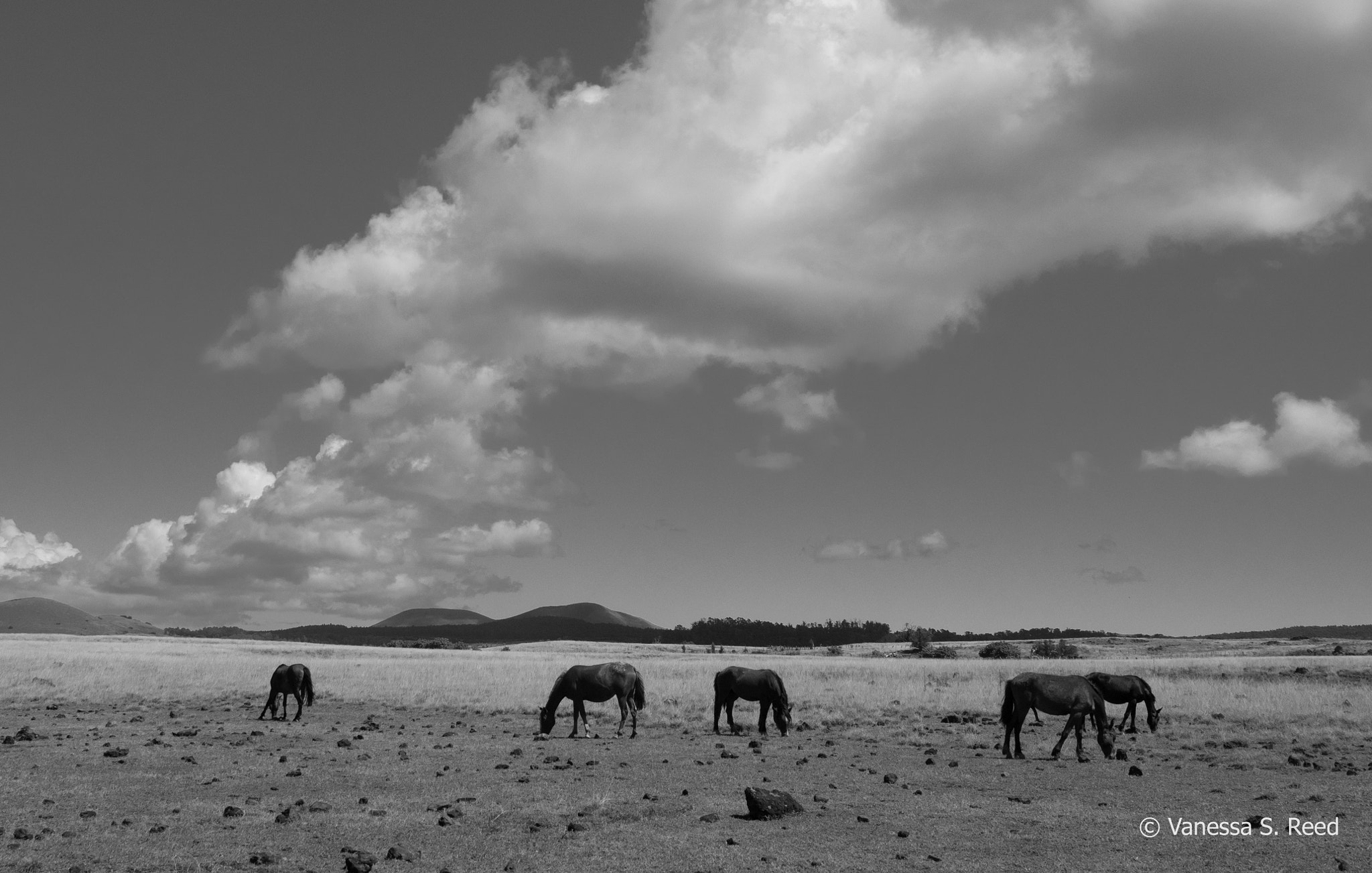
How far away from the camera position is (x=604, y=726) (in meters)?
30.5

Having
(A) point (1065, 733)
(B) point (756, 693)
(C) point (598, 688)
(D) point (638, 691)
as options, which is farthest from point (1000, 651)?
(A) point (1065, 733)

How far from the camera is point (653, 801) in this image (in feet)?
52.1

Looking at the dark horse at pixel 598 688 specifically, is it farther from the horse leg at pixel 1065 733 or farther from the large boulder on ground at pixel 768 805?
the large boulder on ground at pixel 768 805

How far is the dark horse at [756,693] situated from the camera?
27641mm

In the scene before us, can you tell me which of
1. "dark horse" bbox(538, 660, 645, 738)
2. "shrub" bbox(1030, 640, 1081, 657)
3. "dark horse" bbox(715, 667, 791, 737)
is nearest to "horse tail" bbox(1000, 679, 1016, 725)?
"dark horse" bbox(715, 667, 791, 737)

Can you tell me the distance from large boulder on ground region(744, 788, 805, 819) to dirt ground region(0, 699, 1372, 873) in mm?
178

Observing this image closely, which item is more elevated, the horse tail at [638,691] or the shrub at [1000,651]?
the horse tail at [638,691]

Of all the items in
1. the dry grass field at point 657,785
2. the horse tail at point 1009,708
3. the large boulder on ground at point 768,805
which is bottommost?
the dry grass field at point 657,785

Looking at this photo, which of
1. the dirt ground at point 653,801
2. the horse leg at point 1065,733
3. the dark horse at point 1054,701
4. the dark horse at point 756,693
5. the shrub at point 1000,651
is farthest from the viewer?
the shrub at point 1000,651

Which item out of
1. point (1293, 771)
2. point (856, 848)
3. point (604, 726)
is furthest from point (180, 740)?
point (1293, 771)

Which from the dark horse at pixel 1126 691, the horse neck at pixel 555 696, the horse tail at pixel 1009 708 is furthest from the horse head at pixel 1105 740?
the horse neck at pixel 555 696

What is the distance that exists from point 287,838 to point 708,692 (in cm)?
2801

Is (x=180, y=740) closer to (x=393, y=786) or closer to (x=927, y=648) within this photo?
(x=393, y=786)

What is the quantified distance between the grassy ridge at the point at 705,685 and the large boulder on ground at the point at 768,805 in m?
15.1
